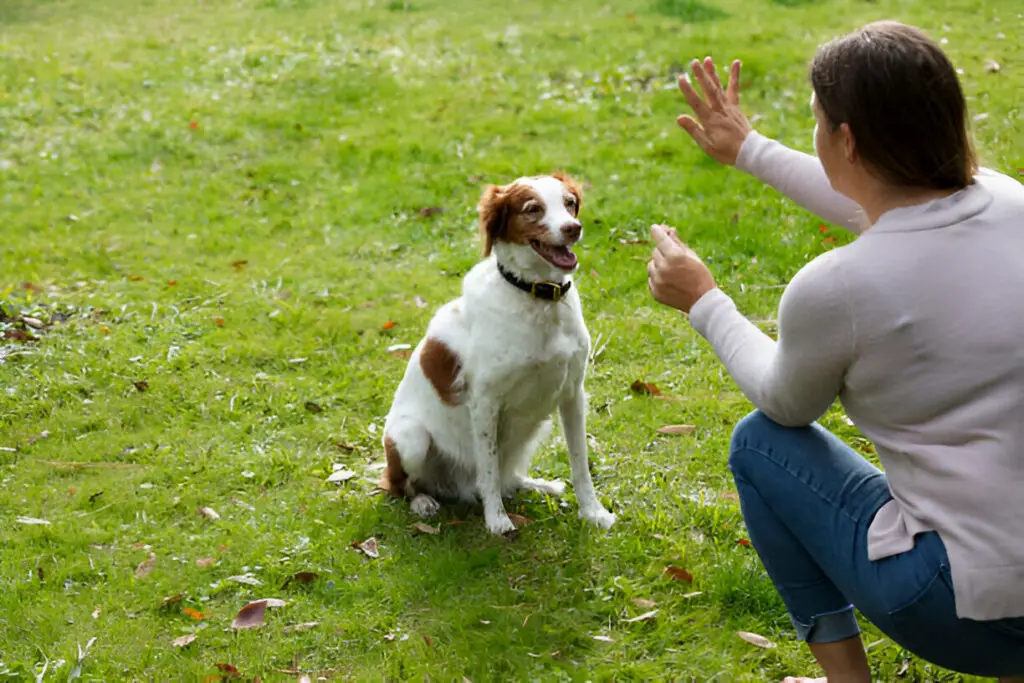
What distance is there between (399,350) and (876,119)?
3.74 m

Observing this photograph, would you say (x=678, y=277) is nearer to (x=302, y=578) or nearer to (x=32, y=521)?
(x=302, y=578)

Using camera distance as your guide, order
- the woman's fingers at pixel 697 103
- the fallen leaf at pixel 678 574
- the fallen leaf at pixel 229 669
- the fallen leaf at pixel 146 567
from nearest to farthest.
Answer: the woman's fingers at pixel 697 103
the fallen leaf at pixel 229 669
the fallen leaf at pixel 678 574
the fallen leaf at pixel 146 567

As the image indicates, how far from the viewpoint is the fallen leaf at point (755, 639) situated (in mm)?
3020

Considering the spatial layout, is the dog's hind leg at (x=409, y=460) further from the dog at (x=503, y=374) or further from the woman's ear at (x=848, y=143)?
the woman's ear at (x=848, y=143)

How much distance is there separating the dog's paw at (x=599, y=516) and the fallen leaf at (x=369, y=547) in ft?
2.54

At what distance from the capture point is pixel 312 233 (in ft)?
23.3

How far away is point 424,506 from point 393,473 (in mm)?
179

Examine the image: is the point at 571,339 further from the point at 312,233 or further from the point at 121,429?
the point at 312,233

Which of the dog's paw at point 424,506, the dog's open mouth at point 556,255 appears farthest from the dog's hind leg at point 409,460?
the dog's open mouth at point 556,255

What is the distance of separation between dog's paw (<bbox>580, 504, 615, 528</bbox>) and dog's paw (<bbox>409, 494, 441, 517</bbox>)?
1.97ft

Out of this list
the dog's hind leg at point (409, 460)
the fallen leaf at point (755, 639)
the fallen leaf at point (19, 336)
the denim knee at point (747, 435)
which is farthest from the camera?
the fallen leaf at point (19, 336)

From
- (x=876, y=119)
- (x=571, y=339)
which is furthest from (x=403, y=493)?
(x=876, y=119)

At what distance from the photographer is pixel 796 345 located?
2061 mm

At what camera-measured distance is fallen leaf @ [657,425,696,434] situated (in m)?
4.39
